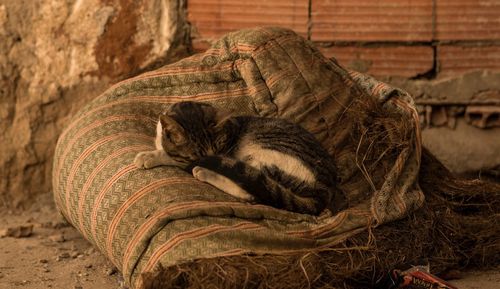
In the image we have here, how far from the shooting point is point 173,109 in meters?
3.81

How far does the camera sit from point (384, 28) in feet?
16.9

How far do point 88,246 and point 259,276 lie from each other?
1572mm

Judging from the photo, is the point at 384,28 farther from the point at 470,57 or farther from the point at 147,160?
the point at 147,160

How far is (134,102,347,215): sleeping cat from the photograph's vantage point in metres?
3.68

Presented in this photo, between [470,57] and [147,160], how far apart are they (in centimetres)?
249

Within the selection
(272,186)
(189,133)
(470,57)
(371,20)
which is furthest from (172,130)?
(470,57)

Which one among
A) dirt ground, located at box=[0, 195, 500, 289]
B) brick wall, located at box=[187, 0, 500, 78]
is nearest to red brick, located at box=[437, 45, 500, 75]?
brick wall, located at box=[187, 0, 500, 78]

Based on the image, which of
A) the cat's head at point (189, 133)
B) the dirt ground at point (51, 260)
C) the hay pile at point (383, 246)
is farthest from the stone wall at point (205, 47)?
the cat's head at point (189, 133)

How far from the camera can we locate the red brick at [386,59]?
5.18 metres

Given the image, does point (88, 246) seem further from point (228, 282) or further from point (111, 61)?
point (228, 282)

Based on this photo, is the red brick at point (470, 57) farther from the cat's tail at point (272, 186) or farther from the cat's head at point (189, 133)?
the cat's head at point (189, 133)

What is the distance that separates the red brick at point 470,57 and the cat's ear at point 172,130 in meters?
2.23

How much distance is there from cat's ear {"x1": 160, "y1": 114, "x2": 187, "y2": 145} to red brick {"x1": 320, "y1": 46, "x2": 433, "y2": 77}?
72.2 inches

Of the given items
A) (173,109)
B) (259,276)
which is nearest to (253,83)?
(173,109)
